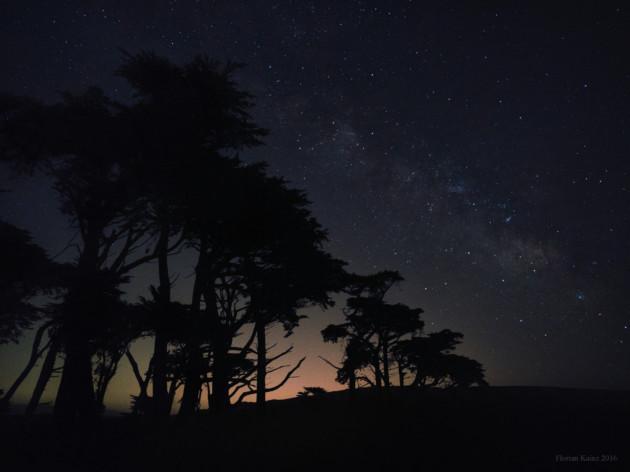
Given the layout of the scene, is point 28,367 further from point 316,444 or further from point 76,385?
point 316,444

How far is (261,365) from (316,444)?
4.54 metres

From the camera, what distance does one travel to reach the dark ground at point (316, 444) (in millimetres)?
9922

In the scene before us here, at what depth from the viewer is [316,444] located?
38.1 feet

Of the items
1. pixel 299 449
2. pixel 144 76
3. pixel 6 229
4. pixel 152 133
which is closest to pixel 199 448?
pixel 299 449

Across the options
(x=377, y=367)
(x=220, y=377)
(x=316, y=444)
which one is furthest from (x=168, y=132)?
(x=377, y=367)

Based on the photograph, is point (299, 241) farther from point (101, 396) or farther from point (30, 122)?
point (101, 396)

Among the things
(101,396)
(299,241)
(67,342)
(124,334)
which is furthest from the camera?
(101,396)

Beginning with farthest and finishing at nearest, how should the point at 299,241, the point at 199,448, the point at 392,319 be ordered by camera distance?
the point at 392,319
the point at 299,241
the point at 199,448

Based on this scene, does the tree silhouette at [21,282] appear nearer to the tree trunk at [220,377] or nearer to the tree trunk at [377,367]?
the tree trunk at [220,377]

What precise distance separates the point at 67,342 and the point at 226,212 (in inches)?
307

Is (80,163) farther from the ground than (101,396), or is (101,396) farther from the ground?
(80,163)

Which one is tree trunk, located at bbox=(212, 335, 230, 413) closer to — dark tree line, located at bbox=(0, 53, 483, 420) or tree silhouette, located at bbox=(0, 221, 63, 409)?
dark tree line, located at bbox=(0, 53, 483, 420)

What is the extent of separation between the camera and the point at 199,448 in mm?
10898

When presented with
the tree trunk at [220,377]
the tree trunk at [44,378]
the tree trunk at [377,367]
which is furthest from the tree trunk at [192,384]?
the tree trunk at [377,367]
